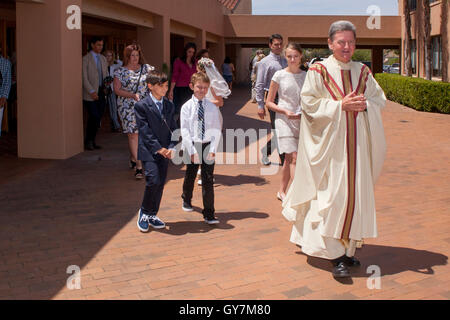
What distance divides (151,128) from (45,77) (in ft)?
13.9

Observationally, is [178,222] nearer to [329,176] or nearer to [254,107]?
[329,176]

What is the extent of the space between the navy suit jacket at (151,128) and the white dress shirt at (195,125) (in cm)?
17

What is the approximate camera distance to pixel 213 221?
232 inches

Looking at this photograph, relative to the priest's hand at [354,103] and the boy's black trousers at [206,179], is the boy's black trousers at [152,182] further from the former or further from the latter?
the priest's hand at [354,103]

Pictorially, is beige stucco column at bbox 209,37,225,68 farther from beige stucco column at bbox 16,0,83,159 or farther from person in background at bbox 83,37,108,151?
beige stucco column at bbox 16,0,83,159

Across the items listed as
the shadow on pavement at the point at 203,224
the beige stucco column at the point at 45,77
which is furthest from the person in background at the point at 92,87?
the shadow on pavement at the point at 203,224

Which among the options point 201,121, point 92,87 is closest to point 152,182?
point 201,121

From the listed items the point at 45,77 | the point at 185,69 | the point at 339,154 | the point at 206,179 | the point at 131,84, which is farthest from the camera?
the point at 45,77

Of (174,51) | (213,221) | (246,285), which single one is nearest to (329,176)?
(246,285)

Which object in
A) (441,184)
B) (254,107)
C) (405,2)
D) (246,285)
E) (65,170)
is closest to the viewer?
(246,285)

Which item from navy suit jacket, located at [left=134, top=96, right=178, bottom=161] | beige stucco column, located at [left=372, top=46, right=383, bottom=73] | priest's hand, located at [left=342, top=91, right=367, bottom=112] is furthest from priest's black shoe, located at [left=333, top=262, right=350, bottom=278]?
beige stucco column, located at [left=372, top=46, right=383, bottom=73]

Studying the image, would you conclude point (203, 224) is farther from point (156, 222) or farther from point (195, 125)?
point (195, 125)

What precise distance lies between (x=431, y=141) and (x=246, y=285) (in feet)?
28.1

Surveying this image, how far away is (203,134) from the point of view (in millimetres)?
5953
